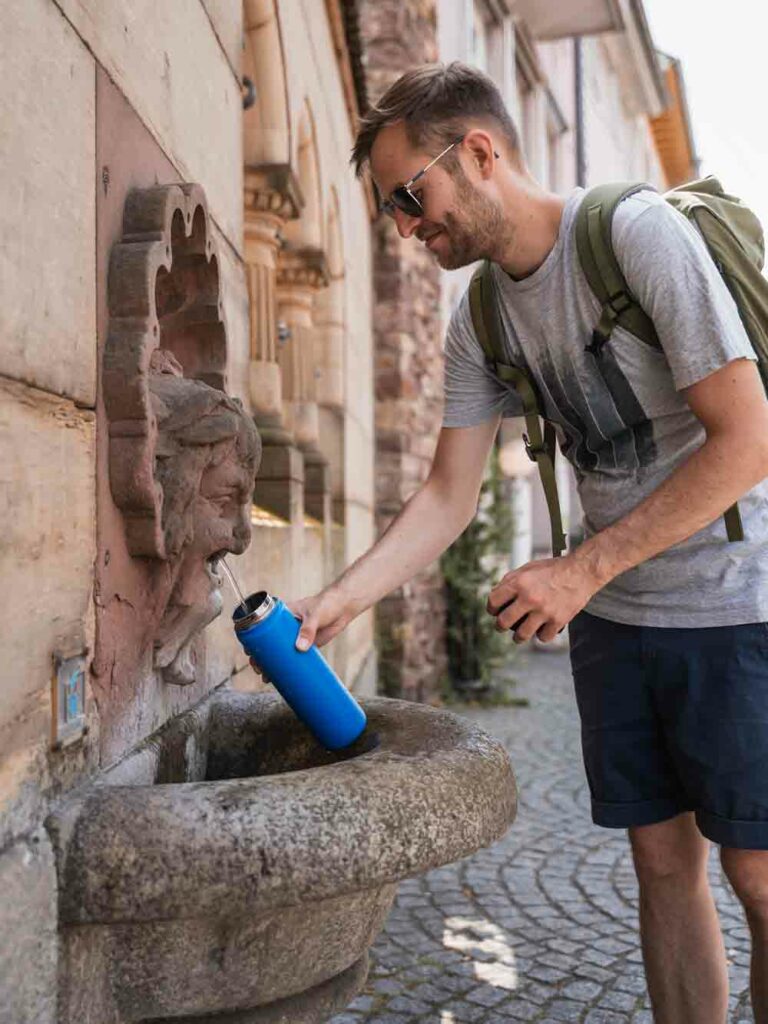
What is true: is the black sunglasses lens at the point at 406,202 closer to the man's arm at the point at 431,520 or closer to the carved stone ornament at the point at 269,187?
the man's arm at the point at 431,520

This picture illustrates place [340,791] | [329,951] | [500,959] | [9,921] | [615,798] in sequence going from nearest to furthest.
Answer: [9,921] → [340,791] → [329,951] → [615,798] → [500,959]

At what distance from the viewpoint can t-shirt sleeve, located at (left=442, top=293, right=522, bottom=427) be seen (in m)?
2.29

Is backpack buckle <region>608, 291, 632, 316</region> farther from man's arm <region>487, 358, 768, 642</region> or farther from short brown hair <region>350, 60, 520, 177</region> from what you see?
short brown hair <region>350, 60, 520, 177</region>

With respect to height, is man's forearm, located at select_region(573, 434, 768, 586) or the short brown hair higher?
the short brown hair

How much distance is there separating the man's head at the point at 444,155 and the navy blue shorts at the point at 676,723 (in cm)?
75

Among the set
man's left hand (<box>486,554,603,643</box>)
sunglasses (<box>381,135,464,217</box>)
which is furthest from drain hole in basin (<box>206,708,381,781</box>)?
sunglasses (<box>381,135,464,217</box>)

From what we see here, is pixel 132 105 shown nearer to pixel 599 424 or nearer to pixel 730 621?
pixel 599 424

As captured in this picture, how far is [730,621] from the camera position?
194cm

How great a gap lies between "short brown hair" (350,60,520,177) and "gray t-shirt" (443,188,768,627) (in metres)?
0.23

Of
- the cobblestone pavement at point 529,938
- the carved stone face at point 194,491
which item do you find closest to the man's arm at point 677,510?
the carved stone face at point 194,491

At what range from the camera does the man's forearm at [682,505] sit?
1.74 metres

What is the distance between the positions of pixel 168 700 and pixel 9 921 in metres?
0.77

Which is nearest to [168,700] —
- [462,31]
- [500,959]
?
[500,959]

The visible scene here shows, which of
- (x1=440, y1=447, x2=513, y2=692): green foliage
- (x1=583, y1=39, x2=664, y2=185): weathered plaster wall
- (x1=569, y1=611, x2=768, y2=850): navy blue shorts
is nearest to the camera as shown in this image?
(x1=569, y1=611, x2=768, y2=850): navy blue shorts
